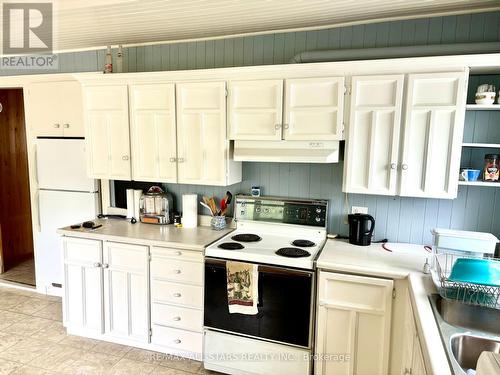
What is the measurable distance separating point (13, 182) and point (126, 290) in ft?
10.1

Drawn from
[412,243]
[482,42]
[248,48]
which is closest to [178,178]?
[248,48]

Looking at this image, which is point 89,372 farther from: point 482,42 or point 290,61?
point 482,42

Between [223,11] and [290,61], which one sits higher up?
[223,11]

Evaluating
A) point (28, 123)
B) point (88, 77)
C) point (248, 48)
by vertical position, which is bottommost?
point (28, 123)

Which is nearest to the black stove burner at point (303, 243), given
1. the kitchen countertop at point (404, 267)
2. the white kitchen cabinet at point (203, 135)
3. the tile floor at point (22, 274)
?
the kitchen countertop at point (404, 267)

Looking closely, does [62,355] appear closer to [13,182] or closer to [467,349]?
[467,349]

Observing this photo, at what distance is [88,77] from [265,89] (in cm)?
158

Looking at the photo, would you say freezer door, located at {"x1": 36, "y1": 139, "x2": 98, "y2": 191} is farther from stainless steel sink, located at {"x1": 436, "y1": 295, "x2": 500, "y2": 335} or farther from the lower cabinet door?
stainless steel sink, located at {"x1": 436, "y1": 295, "x2": 500, "y2": 335}

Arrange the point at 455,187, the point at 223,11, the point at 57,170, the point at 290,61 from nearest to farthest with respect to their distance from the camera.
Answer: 1. the point at 455,187
2. the point at 223,11
3. the point at 290,61
4. the point at 57,170

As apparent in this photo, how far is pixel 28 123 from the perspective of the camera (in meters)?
3.68

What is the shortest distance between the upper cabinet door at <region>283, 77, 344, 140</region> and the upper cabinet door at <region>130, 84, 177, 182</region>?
96cm

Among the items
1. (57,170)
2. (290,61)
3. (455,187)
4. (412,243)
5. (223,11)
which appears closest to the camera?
(455,187)

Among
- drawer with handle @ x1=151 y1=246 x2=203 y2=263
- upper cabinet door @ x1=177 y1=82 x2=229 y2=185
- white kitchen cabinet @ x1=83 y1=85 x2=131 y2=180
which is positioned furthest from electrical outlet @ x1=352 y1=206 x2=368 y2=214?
white kitchen cabinet @ x1=83 y1=85 x2=131 y2=180

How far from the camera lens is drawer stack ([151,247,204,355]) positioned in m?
2.57
